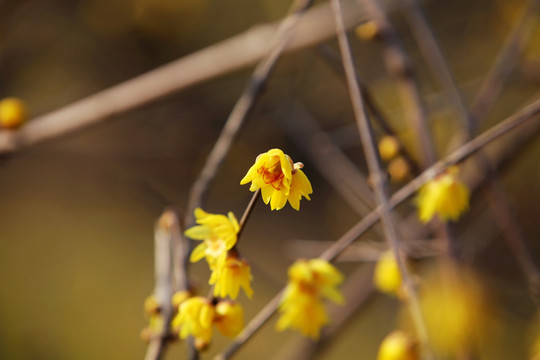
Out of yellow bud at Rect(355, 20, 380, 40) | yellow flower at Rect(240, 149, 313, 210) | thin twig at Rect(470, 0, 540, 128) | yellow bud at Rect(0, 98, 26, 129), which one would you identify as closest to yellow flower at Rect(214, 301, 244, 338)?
yellow flower at Rect(240, 149, 313, 210)

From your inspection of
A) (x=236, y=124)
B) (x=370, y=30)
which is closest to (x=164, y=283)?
(x=236, y=124)

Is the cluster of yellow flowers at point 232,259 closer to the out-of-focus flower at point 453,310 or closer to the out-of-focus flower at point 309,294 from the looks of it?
the out-of-focus flower at point 309,294

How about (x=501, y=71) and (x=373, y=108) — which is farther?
(x=501, y=71)

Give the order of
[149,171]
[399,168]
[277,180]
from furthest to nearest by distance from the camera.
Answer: [149,171] → [399,168] → [277,180]

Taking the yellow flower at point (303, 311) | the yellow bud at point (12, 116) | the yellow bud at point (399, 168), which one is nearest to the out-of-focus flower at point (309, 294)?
the yellow flower at point (303, 311)

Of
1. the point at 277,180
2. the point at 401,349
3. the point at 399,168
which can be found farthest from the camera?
the point at 399,168

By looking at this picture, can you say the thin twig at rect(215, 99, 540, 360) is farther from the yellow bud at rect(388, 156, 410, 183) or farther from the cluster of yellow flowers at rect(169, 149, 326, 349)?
the yellow bud at rect(388, 156, 410, 183)

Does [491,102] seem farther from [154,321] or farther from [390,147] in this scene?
[154,321]

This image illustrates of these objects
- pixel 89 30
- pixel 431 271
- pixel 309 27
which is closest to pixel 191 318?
pixel 309 27
